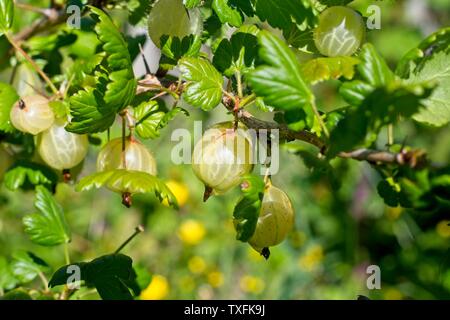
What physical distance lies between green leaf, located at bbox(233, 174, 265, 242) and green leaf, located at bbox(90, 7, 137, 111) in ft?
0.64

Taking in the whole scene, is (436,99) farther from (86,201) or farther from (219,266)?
(86,201)

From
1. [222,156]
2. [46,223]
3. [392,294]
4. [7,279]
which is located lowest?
[392,294]

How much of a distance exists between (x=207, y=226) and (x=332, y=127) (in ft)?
5.78

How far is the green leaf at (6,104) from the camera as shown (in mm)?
1060

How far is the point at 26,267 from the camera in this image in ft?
4.03

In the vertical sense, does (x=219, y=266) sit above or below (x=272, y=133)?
below

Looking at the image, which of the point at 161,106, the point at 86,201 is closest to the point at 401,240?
the point at 86,201

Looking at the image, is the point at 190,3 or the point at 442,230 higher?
the point at 190,3

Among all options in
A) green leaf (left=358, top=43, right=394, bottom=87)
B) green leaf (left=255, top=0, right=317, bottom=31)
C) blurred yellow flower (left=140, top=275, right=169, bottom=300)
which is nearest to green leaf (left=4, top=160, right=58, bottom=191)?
green leaf (left=255, top=0, right=317, bottom=31)

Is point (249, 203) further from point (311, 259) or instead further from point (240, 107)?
point (311, 259)

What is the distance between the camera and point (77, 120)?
86 cm

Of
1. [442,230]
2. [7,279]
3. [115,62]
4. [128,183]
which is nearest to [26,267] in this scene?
[7,279]

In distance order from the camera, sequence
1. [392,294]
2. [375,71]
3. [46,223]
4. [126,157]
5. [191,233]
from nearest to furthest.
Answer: [375,71], [126,157], [46,223], [392,294], [191,233]

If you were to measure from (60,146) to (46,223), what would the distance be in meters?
0.18
